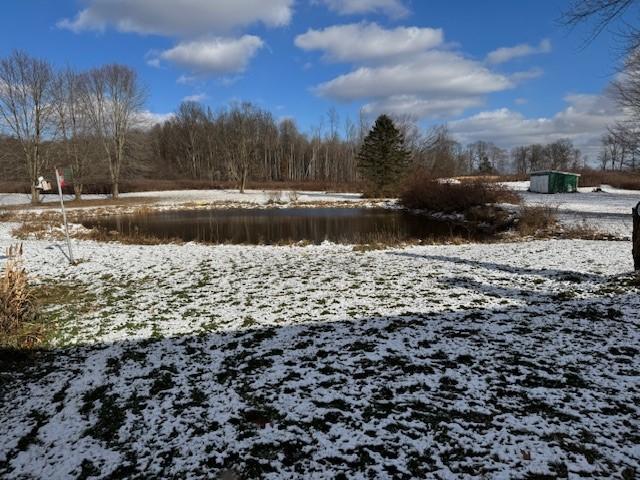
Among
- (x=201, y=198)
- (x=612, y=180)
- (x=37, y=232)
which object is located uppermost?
(x=612, y=180)

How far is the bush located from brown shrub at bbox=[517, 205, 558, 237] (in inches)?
257

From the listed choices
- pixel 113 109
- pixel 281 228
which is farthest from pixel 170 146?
pixel 281 228

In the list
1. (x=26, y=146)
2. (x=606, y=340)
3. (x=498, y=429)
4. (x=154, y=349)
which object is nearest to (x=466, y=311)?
(x=606, y=340)

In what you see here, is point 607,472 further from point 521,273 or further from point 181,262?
point 181,262

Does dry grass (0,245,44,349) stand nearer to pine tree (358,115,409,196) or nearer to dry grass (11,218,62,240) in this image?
dry grass (11,218,62,240)

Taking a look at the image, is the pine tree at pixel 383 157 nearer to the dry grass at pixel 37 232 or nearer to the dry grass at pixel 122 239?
the dry grass at pixel 122 239

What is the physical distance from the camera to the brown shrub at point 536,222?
1672cm

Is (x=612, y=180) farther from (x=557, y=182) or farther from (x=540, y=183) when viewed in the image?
(x=540, y=183)

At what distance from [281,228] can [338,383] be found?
18.2 meters

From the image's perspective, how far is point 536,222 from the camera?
17562 millimetres

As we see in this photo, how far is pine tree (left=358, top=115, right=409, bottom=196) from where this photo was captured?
134 feet

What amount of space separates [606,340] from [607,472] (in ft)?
8.26

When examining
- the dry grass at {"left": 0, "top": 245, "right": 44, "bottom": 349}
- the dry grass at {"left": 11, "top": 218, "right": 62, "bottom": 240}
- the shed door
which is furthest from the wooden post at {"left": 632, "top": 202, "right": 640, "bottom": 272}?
the shed door

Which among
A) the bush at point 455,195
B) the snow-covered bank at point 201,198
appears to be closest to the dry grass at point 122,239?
the bush at point 455,195
